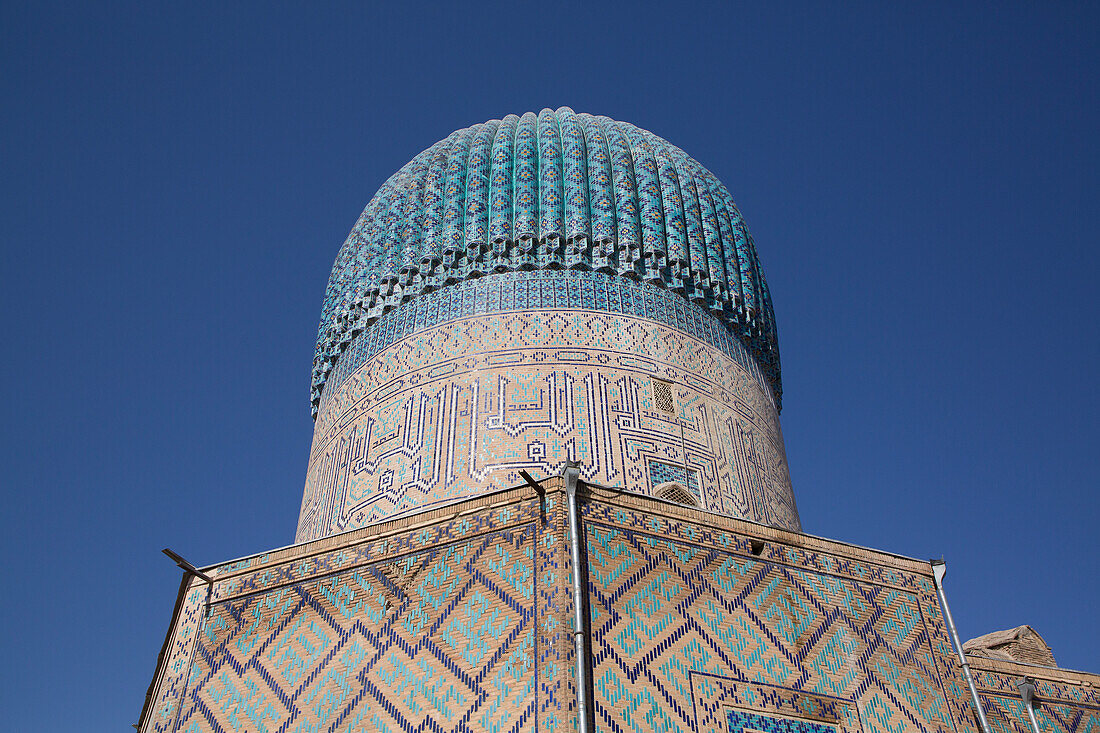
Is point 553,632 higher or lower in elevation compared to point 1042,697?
lower

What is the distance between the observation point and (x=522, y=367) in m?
6.58

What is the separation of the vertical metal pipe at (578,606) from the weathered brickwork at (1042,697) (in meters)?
2.56

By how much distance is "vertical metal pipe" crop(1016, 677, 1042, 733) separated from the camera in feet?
17.8

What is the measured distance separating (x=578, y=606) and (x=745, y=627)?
952 mm

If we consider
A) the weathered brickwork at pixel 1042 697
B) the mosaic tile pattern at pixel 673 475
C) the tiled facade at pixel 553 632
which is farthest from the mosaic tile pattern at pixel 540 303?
the weathered brickwork at pixel 1042 697

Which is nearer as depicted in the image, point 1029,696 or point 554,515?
point 554,515

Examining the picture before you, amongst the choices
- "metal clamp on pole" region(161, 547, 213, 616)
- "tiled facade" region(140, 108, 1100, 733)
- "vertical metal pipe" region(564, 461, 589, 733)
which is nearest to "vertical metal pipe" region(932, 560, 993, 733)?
"tiled facade" region(140, 108, 1100, 733)

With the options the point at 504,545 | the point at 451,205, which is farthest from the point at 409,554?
the point at 451,205

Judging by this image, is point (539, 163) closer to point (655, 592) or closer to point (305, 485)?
→ point (305, 485)

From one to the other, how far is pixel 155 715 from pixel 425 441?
90.2 inches

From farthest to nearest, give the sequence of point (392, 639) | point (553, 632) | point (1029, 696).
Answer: point (1029, 696) → point (392, 639) → point (553, 632)

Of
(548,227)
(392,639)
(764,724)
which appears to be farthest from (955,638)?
(548,227)

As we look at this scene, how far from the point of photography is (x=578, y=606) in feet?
13.7

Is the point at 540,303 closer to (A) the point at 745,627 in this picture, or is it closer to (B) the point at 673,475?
(B) the point at 673,475
